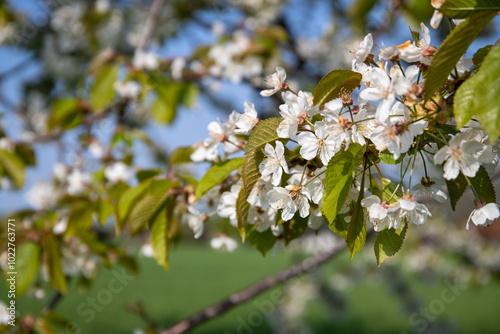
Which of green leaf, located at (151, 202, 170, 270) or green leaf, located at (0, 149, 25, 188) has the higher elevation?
green leaf, located at (151, 202, 170, 270)

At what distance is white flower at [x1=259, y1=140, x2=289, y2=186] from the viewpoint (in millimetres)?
672

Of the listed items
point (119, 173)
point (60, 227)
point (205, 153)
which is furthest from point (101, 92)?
point (205, 153)

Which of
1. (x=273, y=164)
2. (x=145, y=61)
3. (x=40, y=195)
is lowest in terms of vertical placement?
(x=40, y=195)

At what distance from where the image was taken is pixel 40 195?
7.18 ft

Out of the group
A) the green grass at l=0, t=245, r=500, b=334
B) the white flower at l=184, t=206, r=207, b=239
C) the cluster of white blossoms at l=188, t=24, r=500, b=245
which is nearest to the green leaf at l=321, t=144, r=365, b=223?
the cluster of white blossoms at l=188, t=24, r=500, b=245

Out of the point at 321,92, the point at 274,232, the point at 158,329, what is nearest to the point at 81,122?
the point at 158,329

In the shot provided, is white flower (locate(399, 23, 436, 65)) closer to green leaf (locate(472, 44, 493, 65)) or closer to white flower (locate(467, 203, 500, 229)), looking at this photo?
green leaf (locate(472, 44, 493, 65))

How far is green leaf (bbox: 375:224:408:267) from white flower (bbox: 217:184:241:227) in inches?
11.2

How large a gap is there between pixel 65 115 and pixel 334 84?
1.74m

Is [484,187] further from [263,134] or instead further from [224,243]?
[224,243]

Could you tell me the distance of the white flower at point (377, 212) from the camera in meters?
0.62

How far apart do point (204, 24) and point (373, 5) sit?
5.28 feet

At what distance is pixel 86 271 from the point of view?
161 cm

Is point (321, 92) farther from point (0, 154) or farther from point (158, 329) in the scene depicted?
point (0, 154)
